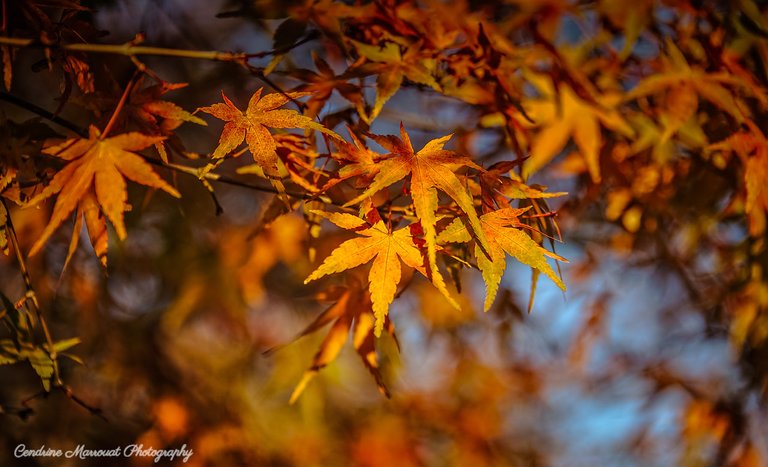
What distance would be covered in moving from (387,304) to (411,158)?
0.18 meters

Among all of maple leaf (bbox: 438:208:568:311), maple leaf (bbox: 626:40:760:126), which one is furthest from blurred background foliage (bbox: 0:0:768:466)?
maple leaf (bbox: 438:208:568:311)

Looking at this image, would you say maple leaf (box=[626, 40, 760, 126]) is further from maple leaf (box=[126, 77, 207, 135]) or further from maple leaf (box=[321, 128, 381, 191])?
maple leaf (box=[126, 77, 207, 135])

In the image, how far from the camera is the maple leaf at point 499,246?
64 centimetres

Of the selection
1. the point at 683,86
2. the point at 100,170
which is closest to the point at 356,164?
the point at 100,170

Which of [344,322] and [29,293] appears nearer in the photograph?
[29,293]

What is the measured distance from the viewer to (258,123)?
0.70 meters

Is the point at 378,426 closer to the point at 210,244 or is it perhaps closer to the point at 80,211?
the point at 210,244

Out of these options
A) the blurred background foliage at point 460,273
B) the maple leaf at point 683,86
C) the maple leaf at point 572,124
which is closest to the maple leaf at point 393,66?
the blurred background foliage at point 460,273

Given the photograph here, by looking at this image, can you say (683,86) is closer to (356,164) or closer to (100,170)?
(356,164)

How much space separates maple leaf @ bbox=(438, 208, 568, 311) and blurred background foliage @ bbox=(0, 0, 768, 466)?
0.79 feet

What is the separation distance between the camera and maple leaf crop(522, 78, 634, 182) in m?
0.92

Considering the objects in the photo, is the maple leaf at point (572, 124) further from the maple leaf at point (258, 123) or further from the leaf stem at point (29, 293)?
the leaf stem at point (29, 293)

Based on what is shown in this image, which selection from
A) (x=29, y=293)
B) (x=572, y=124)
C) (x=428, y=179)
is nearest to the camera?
(x=428, y=179)

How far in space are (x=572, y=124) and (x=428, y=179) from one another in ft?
1.78
